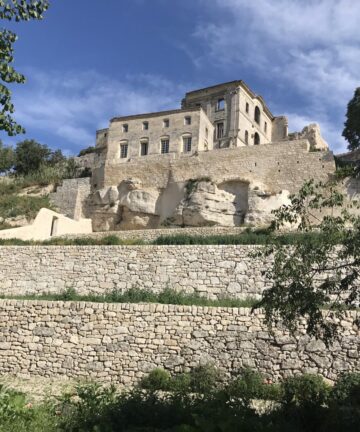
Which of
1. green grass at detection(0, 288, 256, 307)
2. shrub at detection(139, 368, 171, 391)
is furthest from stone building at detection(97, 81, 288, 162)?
shrub at detection(139, 368, 171, 391)

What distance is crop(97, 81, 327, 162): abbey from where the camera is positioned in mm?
38062

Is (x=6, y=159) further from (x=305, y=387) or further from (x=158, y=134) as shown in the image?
(x=305, y=387)

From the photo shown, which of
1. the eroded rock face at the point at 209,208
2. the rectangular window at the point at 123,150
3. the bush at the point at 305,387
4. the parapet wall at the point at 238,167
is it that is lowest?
the bush at the point at 305,387

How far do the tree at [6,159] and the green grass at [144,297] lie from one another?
30171 millimetres

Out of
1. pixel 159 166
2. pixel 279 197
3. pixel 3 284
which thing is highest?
pixel 159 166

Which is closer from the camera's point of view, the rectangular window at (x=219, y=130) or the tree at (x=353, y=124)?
the tree at (x=353, y=124)

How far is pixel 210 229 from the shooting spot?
2548 centimetres

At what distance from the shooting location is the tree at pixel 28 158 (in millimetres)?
47500

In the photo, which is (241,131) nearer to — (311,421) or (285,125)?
(285,125)

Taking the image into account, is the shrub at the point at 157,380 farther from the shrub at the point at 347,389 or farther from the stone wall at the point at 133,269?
the stone wall at the point at 133,269

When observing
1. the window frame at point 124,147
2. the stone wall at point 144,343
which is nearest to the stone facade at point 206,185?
the window frame at point 124,147

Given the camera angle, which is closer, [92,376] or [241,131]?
[92,376]

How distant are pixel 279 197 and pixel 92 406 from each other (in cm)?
2336

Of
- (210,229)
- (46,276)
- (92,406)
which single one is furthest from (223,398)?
(210,229)
